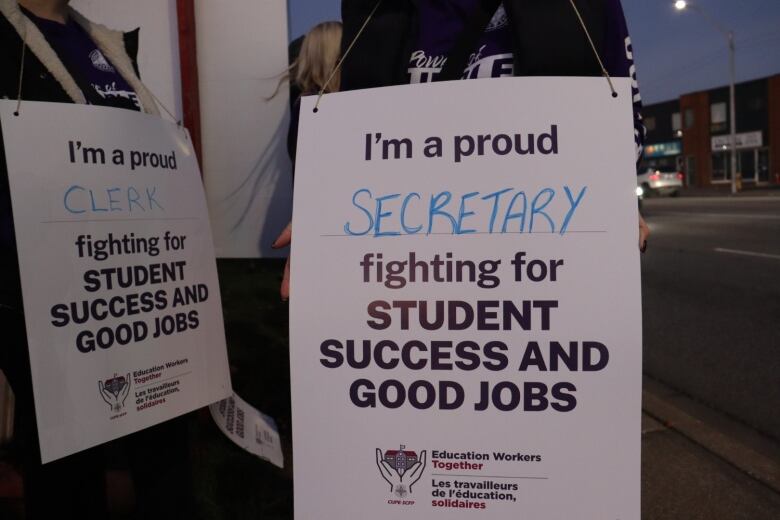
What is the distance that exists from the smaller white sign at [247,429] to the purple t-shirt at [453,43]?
1166mm

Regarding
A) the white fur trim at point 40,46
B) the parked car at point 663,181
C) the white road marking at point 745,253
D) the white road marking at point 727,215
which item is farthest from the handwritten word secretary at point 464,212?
the parked car at point 663,181

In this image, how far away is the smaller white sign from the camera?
193 centimetres

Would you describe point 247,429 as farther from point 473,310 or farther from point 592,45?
point 592,45

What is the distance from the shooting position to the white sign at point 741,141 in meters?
41.1

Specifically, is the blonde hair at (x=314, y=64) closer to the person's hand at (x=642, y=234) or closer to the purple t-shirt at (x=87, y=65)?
the purple t-shirt at (x=87, y=65)

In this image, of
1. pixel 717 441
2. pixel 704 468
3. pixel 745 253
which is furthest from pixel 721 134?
pixel 704 468

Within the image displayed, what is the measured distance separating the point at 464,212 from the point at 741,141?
47.8 m

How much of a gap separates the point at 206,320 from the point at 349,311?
0.78m

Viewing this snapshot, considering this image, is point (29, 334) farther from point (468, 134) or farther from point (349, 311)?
point (468, 134)

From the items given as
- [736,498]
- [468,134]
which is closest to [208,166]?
[468,134]

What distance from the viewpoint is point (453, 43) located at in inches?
55.2

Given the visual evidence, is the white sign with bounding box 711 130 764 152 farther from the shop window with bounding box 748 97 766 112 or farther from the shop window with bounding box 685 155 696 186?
the shop window with bounding box 685 155 696 186

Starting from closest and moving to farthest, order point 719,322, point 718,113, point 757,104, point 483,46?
point 483,46, point 719,322, point 757,104, point 718,113

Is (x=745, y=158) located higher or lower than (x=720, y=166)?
higher
